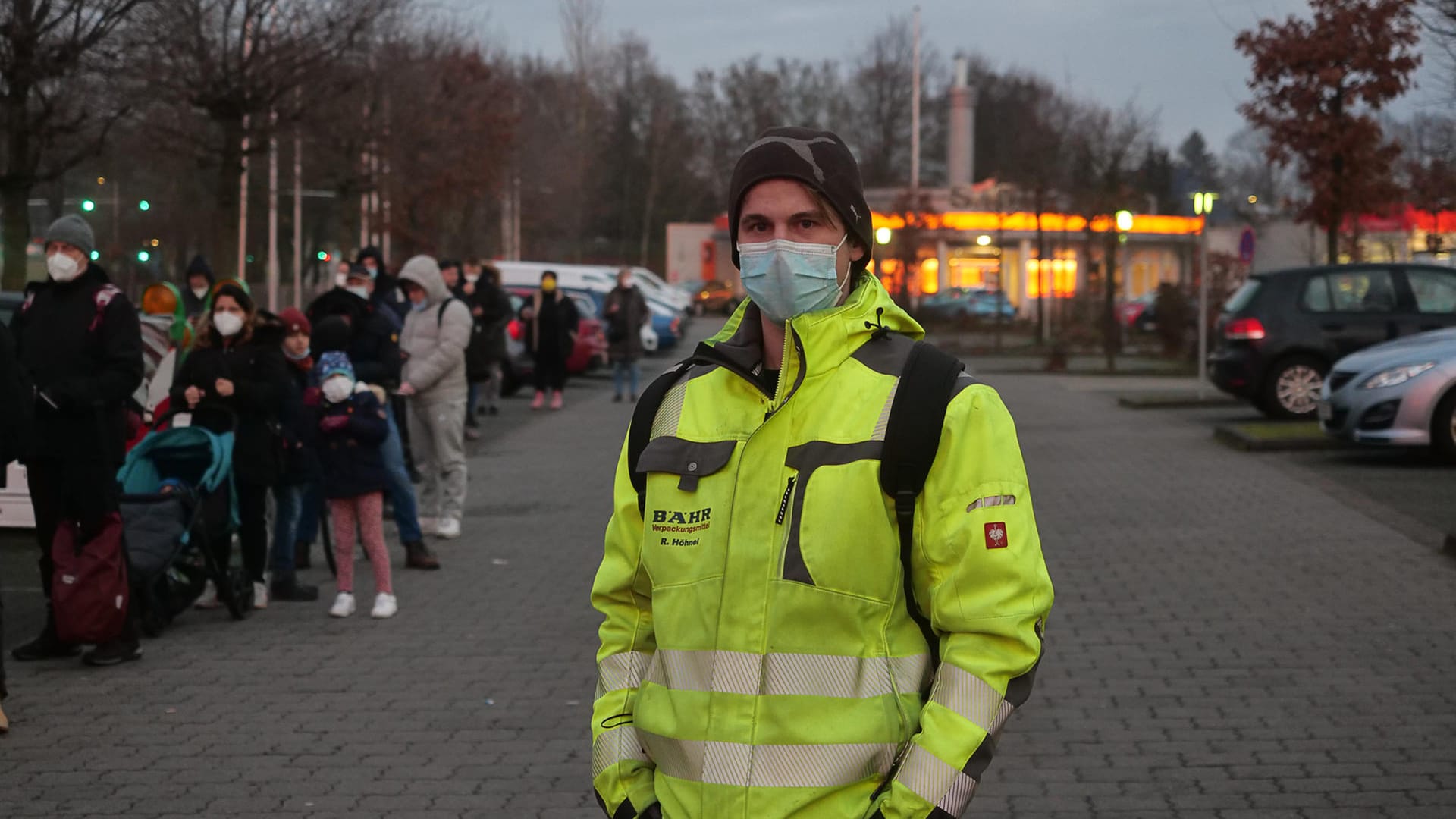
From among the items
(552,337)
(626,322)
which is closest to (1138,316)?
(626,322)

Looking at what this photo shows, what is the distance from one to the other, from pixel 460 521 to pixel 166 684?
5.41 m

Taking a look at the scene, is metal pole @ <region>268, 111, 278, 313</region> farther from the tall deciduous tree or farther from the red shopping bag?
the red shopping bag

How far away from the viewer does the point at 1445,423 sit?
15.3 m

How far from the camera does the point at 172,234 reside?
3675 centimetres

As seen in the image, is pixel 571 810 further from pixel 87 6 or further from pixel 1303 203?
pixel 1303 203

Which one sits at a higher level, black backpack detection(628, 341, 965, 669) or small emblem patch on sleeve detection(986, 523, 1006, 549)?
black backpack detection(628, 341, 965, 669)

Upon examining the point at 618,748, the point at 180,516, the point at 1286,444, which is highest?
the point at 618,748

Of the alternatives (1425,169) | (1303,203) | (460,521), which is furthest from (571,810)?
(1425,169)

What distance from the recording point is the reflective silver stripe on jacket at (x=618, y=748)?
9.36ft

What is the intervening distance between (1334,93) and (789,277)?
23999 millimetres

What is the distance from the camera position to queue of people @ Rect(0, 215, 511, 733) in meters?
7.95

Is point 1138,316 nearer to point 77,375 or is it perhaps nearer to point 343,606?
point 343,606

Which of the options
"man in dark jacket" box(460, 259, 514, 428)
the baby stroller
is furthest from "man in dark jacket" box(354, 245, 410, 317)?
the baby stroller

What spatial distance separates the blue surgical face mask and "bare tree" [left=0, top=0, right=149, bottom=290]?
47.7 ft
